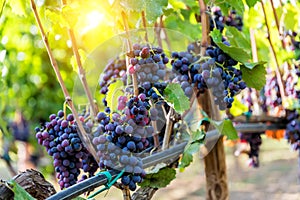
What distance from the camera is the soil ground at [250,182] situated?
589cm

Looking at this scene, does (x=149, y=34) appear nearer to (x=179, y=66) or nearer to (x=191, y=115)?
(x=179, y=66)

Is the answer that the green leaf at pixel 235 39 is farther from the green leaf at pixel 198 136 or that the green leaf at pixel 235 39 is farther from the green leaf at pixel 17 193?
the green leaf at pixel 17 193

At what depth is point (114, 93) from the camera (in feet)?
3.49

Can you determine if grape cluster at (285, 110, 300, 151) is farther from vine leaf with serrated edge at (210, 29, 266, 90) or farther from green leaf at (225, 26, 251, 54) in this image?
vine leaf with serrated edge at (210, 29, 266, 90)

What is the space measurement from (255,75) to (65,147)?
43 centimetres

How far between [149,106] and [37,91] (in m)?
2.65

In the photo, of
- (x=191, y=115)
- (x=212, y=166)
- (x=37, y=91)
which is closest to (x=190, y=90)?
(x=191, y=115)

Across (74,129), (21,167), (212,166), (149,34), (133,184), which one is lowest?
(21,167)

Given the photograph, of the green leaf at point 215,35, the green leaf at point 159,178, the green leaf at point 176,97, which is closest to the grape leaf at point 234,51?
Answer: the green leaf at point 215,35

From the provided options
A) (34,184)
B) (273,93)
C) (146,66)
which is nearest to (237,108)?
(273,93)

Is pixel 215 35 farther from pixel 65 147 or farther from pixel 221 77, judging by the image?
pixel 65 147

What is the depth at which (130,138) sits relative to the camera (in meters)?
0.96

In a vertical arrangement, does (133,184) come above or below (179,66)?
below

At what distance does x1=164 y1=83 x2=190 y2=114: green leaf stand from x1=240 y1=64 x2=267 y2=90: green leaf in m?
0.20
